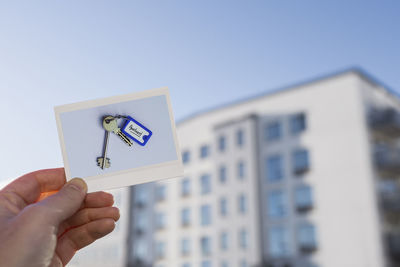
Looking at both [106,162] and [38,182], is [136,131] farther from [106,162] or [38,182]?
[38,182]

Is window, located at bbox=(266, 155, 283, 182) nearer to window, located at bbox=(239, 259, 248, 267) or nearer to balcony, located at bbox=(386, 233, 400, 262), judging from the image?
window, located at bbox=(239, 259, 248, 267)

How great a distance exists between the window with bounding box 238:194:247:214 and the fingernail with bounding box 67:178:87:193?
3198 cm

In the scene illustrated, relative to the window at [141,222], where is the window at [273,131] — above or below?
above

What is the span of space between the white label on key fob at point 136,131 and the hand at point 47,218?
318 mm

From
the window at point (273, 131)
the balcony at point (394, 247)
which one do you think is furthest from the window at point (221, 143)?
the balcony at point (394, 247)

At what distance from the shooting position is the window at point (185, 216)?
39312 millimetres

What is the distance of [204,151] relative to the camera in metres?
39.3

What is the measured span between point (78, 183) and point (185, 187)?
127 feet

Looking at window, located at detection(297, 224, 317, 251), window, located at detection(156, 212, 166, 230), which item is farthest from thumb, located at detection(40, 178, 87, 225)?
window, located at detection(156, 212, 166, 230)

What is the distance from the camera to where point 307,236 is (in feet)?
97.1

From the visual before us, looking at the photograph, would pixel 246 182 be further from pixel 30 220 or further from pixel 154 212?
pixel 30 220

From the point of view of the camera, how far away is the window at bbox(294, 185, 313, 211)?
29938mm

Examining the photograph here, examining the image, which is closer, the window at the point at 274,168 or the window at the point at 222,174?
the window at the point at 274,168

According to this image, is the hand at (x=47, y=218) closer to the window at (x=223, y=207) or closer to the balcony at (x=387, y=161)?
the balcony at (x=387, y=161)
